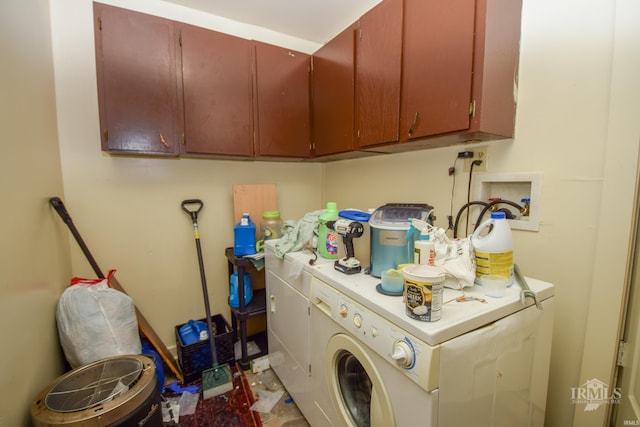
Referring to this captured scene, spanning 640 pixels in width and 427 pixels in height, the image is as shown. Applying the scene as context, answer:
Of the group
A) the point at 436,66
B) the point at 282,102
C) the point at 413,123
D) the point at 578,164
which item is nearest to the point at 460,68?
the point at 436,66

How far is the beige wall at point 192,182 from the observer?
1.02 metres

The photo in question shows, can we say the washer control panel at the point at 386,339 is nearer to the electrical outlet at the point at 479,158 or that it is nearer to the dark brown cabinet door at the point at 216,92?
the electrical outlet at the point at 479,158

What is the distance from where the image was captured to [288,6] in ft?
6.15

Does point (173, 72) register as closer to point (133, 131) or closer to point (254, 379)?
point (133, 131)

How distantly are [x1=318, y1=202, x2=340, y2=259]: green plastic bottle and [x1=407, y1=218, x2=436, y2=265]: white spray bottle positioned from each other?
1.39ft

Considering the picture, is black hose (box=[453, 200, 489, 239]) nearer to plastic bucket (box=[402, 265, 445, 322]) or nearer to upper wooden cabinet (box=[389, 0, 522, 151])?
upper wooden cabinet (box=[389, 0, 522, 151])

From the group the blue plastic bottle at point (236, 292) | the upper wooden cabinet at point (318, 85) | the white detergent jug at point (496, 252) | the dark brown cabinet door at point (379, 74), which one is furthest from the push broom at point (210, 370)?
the white detergent jug at point (496, 252)

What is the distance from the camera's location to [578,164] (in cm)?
108

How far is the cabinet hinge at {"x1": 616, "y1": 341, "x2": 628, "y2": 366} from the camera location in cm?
103

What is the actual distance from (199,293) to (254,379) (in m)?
0.78

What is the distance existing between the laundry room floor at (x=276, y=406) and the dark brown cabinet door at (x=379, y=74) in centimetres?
166

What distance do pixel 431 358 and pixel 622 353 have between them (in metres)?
0.94
